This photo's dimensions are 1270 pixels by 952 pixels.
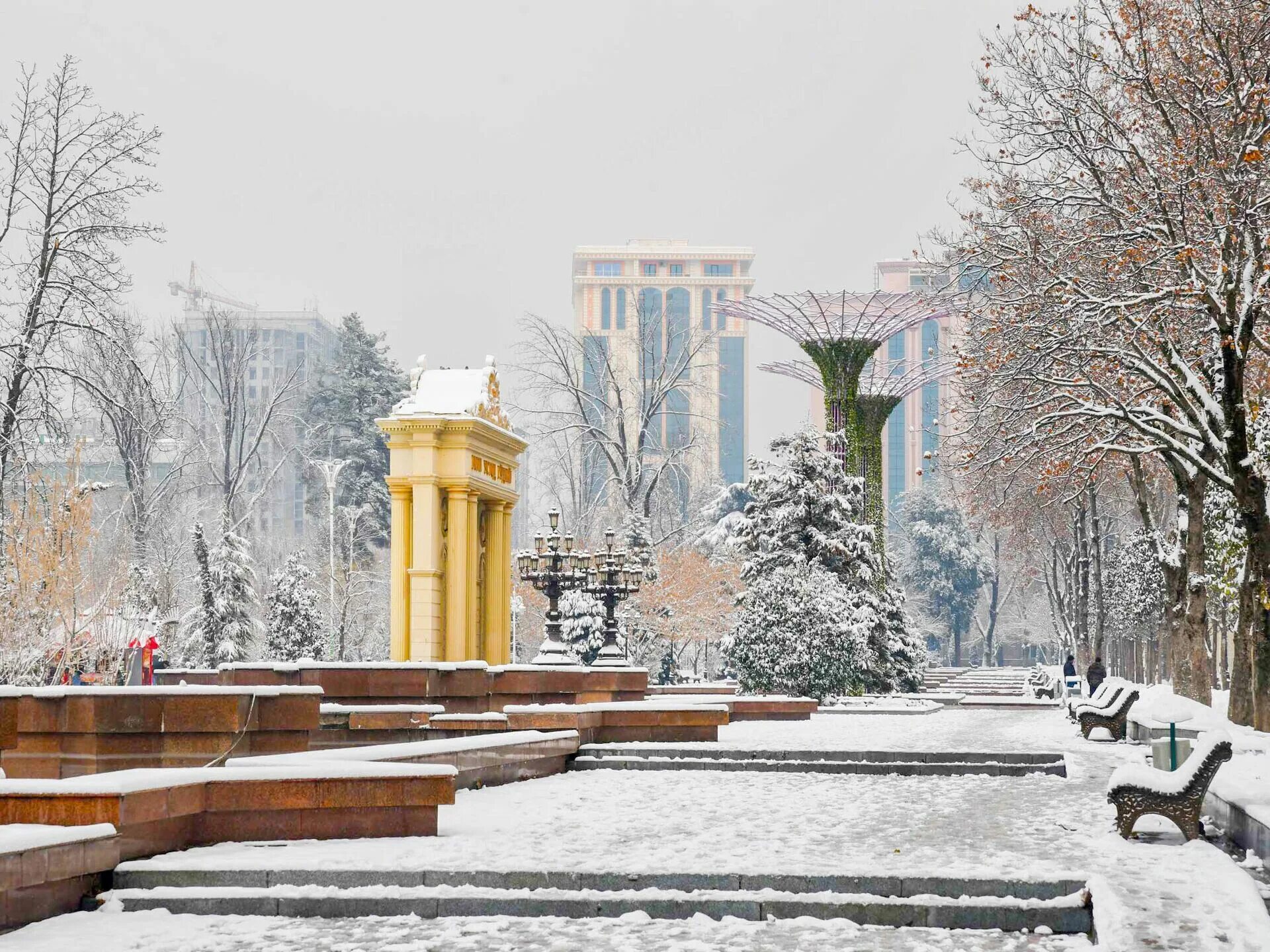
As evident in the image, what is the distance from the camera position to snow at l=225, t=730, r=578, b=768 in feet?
36.6

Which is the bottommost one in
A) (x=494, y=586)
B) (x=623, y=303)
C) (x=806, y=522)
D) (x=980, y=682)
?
(x=980, y=682)

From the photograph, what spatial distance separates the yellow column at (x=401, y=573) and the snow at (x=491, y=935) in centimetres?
1833

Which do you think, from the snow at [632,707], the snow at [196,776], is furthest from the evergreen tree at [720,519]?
the snow at [196,776]

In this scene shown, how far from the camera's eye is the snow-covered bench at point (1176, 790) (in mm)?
10211

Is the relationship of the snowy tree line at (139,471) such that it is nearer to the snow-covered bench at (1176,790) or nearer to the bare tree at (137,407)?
the bare tree at (137,407)

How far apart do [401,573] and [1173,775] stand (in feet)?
59.7

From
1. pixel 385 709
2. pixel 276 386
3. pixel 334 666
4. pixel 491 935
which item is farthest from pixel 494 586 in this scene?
pixel 276 386

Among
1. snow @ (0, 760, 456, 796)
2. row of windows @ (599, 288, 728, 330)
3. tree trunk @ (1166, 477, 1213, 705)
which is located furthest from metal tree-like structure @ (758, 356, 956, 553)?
row of windows @ (599, 288, 728, 330)

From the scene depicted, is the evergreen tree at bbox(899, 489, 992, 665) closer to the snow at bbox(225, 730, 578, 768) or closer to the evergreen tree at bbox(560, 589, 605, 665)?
the evergreen tree at bbox(560, 589, 605, 665)

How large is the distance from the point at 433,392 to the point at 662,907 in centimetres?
1994

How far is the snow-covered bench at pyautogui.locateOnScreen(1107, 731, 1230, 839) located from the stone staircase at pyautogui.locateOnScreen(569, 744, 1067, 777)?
6.18 meters

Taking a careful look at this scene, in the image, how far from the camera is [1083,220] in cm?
2095

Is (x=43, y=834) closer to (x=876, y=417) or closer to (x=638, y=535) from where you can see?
(x=876, y=417)

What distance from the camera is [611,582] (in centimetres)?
3031
